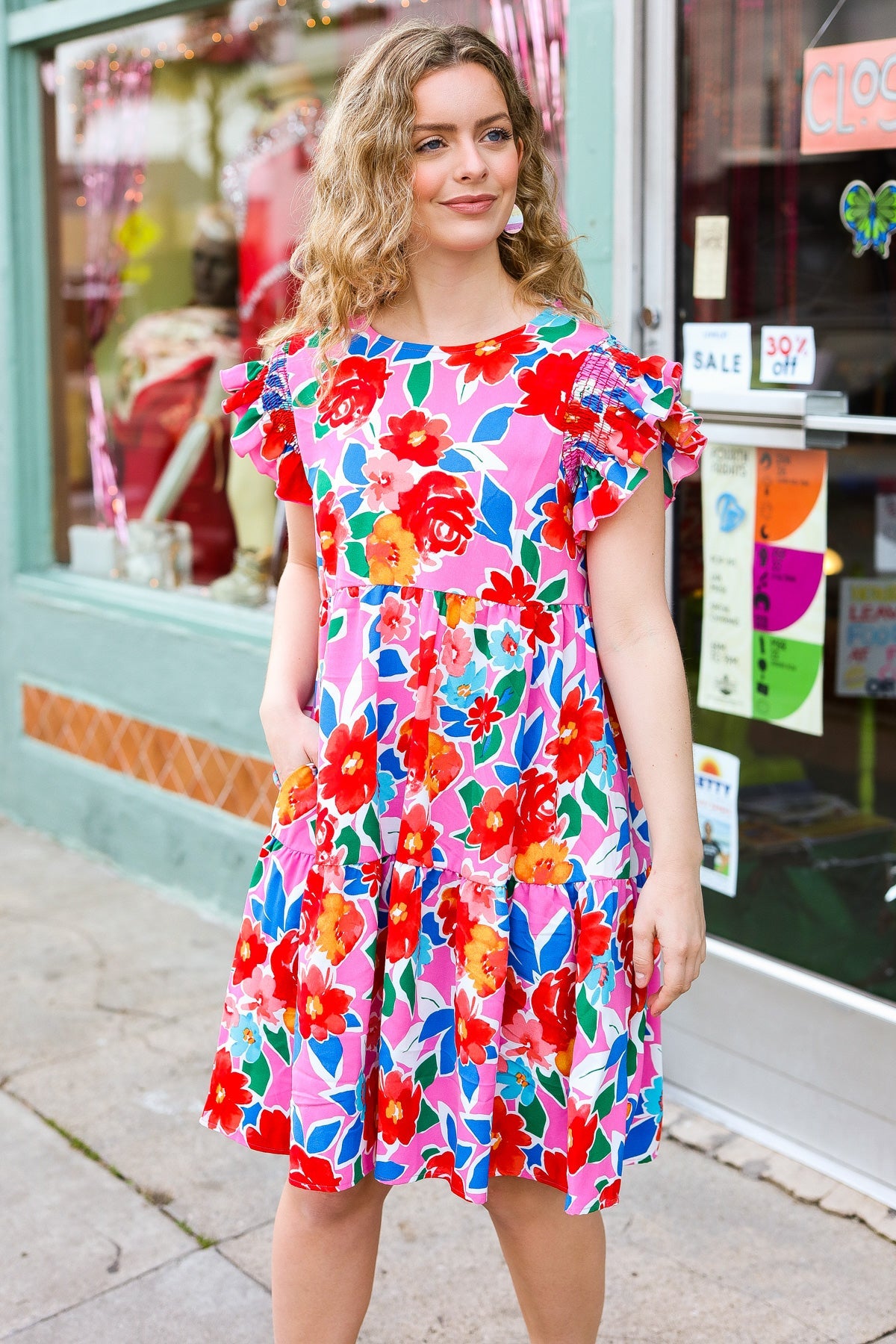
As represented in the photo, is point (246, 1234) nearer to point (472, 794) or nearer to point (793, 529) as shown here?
point (472, 794)

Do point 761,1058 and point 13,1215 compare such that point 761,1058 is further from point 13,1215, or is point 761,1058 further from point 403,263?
point 403,263

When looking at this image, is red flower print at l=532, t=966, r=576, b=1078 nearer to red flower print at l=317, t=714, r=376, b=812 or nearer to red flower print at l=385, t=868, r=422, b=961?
red flower print at l=385, t=868, r=422, b=961

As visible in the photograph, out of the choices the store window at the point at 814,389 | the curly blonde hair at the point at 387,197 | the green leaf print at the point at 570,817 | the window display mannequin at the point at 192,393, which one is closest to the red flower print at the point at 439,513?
the curly blonde hair at the point at 387,197

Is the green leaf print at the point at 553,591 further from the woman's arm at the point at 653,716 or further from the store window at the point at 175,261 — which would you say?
the store window at the point at 175,261

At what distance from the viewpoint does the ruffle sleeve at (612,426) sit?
171cm

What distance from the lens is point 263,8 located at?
4289 mm

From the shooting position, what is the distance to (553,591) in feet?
5.82

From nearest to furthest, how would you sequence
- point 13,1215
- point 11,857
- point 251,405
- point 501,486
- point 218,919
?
point 501,486
point 251,405
point 13,1215
point 218,919
point 11,857

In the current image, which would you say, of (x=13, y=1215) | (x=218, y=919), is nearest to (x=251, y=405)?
(x=13, y=1215)

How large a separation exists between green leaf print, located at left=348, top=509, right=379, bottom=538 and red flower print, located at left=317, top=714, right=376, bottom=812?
23 cm

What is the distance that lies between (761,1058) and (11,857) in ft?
9.16

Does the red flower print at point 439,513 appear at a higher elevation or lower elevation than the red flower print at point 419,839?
higher

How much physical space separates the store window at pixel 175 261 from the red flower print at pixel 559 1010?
2785 millimetres

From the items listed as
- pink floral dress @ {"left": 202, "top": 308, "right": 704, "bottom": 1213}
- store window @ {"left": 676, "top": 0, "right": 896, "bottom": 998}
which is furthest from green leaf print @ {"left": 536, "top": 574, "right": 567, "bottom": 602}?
store window @ {"left": 676, "top": 0, "right": 896, "bottom": 998}
